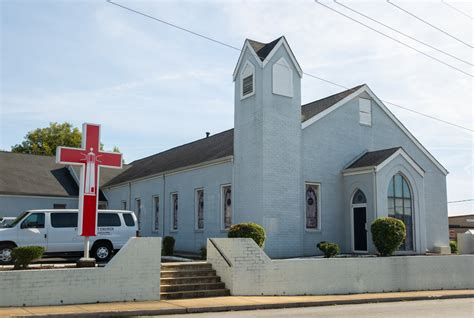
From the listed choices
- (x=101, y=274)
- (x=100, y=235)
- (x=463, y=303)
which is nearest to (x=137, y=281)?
(x=101, y=274)

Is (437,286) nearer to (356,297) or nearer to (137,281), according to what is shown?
(356,297)

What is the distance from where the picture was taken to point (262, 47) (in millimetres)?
25094

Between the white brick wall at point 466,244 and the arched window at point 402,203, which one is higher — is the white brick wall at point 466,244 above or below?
below

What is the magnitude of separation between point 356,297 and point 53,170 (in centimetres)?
2850

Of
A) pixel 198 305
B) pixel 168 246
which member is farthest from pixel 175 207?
pixel 198 305

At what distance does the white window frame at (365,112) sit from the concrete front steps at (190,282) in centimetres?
1302

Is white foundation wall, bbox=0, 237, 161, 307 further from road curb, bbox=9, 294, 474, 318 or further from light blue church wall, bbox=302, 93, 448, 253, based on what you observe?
light blue church wall, bbox=302, 93, 448, 253

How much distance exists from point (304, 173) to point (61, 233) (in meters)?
11.1

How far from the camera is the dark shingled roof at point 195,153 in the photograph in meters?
27.4

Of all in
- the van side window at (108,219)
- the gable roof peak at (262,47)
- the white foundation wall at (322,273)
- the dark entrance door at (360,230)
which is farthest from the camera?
the dark entrance door at (360,230)

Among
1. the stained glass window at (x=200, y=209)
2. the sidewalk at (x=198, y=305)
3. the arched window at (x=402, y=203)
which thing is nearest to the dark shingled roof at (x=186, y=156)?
the stained glass window at (x=200, y=209)

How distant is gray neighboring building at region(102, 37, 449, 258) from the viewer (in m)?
23.8

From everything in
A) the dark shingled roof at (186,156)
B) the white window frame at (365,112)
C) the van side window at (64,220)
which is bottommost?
the van side window at (64,220)

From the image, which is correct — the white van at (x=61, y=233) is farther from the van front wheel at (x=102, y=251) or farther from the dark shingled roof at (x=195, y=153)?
the dark shingled roof at (x=195, y=153)
